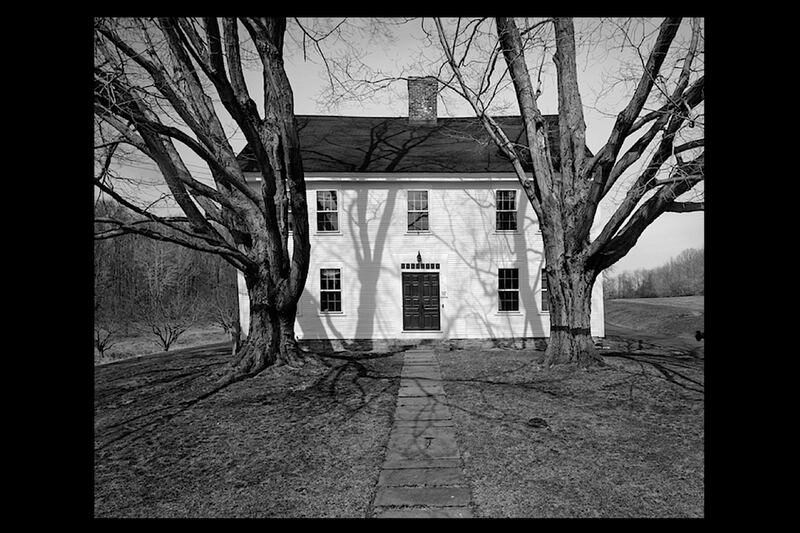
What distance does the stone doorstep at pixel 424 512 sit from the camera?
394cm

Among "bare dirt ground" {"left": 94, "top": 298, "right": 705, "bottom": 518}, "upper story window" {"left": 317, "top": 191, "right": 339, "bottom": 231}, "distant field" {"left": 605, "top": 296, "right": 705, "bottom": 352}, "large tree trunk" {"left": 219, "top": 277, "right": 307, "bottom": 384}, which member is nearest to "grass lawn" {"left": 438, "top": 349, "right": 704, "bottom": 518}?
"bare dirt ground" {"left": 94, "top": 298, "right": 705, "bottom": 518}

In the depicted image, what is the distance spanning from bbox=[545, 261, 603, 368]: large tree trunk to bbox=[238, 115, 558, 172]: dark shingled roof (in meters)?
5.83

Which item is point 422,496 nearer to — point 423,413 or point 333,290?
point 423,413

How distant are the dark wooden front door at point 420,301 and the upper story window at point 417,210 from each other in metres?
1.82

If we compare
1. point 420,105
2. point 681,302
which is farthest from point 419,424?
point 681,302

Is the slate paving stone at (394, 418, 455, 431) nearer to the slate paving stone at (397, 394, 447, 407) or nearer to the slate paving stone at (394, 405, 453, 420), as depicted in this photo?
the slate paving stone at (394, 405, 453, 420)

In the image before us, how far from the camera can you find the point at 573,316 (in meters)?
10.0

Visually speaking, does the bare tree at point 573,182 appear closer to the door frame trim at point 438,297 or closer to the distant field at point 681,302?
the door frame trim at point 438,297

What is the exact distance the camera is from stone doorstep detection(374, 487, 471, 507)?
4.20 metres

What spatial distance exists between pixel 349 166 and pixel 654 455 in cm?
1335
